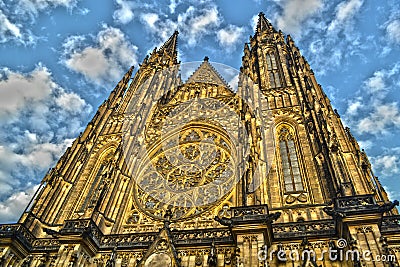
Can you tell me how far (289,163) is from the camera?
47.3 feet

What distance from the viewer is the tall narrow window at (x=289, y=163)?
43.8 feet

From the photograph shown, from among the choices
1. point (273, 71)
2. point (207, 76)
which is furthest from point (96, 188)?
point (273, 71)

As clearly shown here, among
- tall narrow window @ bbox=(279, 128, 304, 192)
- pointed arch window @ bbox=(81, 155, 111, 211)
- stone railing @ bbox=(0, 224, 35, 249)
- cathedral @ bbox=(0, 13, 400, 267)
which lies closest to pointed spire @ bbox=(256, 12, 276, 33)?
cathedral @ bbox=(0, 13, 400, 267)

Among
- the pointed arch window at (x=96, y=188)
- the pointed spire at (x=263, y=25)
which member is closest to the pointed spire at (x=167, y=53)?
the pointed spire at (x=263, y=25)

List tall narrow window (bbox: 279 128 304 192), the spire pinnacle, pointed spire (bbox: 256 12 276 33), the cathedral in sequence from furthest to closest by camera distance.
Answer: the spire pinnacle, pointed spire (bbox: 256 12 276 33), tall narrow window (bbox: 279 128 304 192), the cathedral

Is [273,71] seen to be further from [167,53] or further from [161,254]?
[161,254]

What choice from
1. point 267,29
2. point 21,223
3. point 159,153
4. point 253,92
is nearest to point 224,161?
point 159,153

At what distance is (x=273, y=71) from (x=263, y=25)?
8855 mm

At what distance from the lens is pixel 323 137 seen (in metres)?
13.6

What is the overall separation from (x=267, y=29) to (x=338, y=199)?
19.9m

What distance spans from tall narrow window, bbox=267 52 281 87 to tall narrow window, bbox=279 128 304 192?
4.86 meters

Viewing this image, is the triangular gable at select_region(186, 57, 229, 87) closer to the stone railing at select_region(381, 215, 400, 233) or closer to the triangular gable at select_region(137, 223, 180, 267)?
the triangular gable at select_region(137, 223, 180, 267)

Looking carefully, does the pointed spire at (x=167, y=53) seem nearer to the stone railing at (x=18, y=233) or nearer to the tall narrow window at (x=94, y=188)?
the tall narrow window at (x=94, y=188)

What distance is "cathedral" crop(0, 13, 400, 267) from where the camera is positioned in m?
9.93
